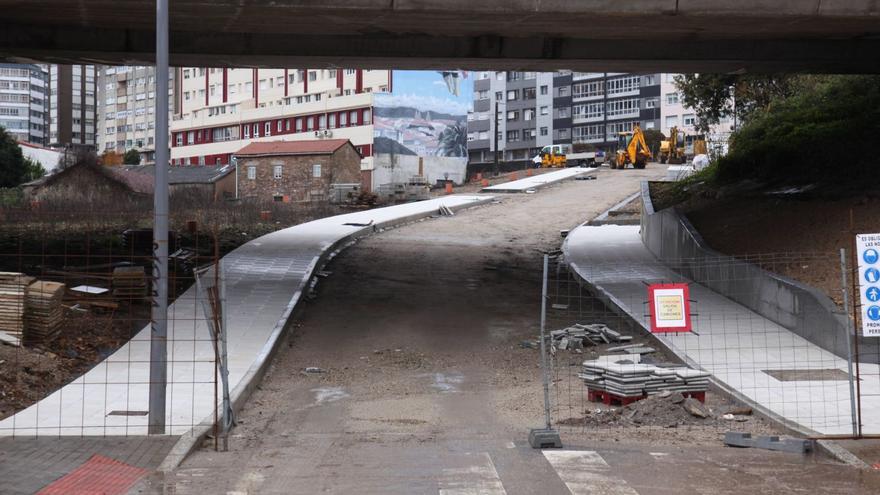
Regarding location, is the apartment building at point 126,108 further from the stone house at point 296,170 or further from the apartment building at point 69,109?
the stone house at point 296,170

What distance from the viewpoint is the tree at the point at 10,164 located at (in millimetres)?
72938

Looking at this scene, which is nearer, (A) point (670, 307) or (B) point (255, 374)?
(A) point (670, 307)

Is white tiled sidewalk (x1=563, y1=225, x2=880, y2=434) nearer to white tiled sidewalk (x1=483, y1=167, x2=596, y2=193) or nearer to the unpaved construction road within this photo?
the unpaved construction road

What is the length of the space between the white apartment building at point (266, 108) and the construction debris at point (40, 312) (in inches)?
2988

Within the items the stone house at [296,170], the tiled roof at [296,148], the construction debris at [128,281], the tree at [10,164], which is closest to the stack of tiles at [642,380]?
the construction debris at [128,281]

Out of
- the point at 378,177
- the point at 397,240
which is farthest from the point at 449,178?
the point at 397,240

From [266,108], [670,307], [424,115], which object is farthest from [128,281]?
[266,108]

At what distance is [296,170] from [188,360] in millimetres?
62625

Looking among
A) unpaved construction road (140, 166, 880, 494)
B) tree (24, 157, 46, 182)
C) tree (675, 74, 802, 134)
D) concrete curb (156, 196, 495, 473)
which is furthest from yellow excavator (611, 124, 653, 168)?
unpaved construction road (140, 166, 880, 494)

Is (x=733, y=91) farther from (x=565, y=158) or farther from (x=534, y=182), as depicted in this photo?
(x=565, y=158)

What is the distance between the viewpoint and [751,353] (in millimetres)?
A: 16469

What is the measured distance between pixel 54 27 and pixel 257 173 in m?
56.5

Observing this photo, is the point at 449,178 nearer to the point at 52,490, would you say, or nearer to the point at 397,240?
the point at 397,240

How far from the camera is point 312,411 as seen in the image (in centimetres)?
1297
